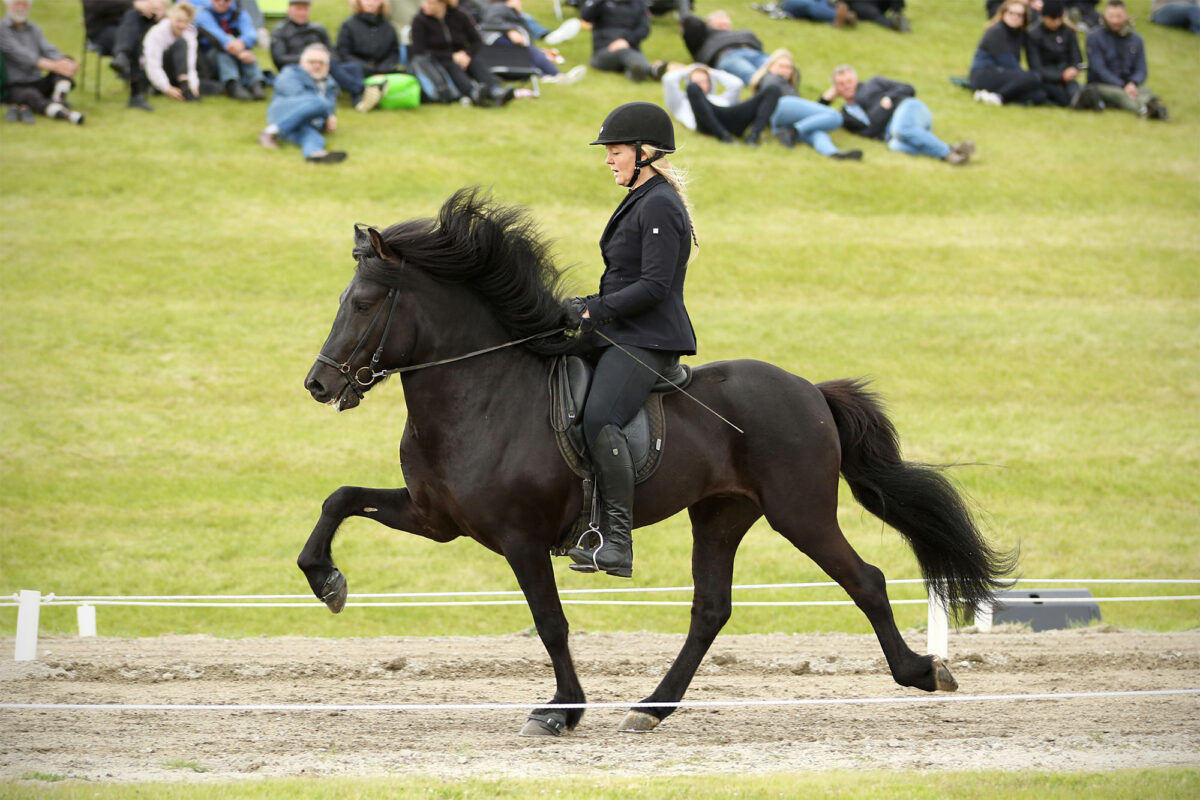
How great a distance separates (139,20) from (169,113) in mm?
1226

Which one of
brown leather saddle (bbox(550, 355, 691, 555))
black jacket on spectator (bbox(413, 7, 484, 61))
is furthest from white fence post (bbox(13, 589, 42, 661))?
black jacket on spectator (bbox(413, 7, 484, 61))

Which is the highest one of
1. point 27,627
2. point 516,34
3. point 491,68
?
point 516,34

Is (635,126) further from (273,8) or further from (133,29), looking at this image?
(273,8)

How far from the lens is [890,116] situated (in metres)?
18.9

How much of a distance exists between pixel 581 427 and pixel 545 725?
1.45m

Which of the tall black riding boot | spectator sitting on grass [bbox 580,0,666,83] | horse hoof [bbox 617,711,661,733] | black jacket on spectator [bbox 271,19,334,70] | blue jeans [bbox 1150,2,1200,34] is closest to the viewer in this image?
the tall black riding boot

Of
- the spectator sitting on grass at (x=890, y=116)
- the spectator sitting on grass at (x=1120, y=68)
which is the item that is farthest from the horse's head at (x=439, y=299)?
the spectator sitting on grass at (x=1120, y=68)

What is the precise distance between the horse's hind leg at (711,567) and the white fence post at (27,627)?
160 inches

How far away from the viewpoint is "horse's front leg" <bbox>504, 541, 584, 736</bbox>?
5.88 metres

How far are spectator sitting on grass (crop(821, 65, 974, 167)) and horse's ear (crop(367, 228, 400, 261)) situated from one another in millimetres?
13959

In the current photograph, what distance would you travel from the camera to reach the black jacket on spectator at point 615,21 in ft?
64.7

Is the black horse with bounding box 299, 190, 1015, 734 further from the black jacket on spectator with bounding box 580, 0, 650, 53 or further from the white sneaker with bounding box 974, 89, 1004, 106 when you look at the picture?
the white sneaker with bounding box 974, 89, 1004, 106

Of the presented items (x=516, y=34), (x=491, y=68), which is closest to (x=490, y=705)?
(x=491, y=68)

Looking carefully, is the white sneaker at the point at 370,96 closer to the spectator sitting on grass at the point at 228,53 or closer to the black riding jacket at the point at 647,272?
the spectator sitting on grass at the point at 228,53
